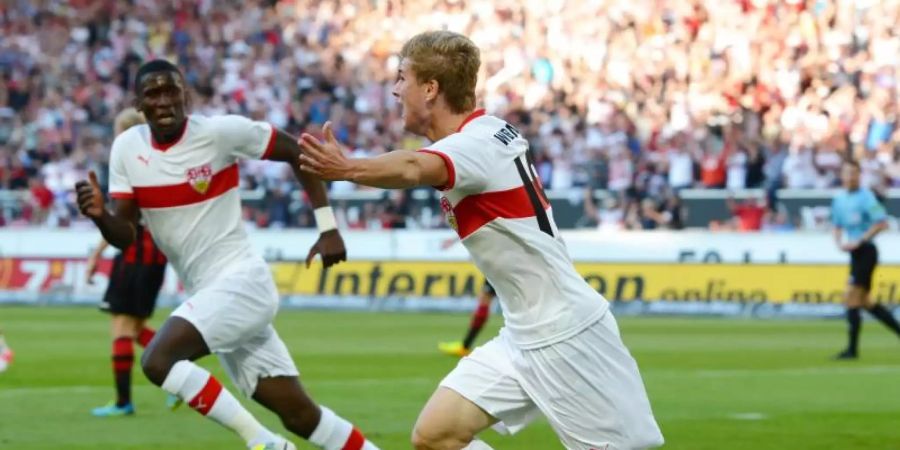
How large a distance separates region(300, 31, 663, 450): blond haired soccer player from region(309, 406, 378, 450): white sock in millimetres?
1945

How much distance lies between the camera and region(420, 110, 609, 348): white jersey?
625 cm

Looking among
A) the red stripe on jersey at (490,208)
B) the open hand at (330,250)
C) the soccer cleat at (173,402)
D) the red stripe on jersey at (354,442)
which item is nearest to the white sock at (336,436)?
the red stripe on jersey at (354,442)

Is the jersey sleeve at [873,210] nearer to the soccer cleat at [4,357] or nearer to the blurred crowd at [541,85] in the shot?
the blurred crowd at [541,85]

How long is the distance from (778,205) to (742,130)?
2.71 meters

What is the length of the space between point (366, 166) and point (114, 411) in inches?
269

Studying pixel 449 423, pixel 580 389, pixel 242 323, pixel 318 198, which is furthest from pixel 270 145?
pixel 580 389

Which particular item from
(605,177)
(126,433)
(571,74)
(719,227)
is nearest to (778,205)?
(719,227)

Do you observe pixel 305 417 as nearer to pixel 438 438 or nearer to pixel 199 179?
pixel 199 179

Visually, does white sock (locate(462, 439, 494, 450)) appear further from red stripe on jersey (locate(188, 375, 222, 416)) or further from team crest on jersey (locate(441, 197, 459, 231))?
red stripe on jersey (locate(188, 375, 222, 416))

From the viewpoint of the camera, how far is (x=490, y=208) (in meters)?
6.31

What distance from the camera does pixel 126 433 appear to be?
10.9 metres

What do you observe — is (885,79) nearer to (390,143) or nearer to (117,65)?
(390,143)

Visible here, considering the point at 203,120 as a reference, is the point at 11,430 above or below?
below

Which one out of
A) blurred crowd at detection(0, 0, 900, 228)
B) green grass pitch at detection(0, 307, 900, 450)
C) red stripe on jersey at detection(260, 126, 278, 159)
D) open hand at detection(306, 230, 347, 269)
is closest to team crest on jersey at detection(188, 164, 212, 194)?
red stripe on jersey at detection(260, 126, 278, 159)
